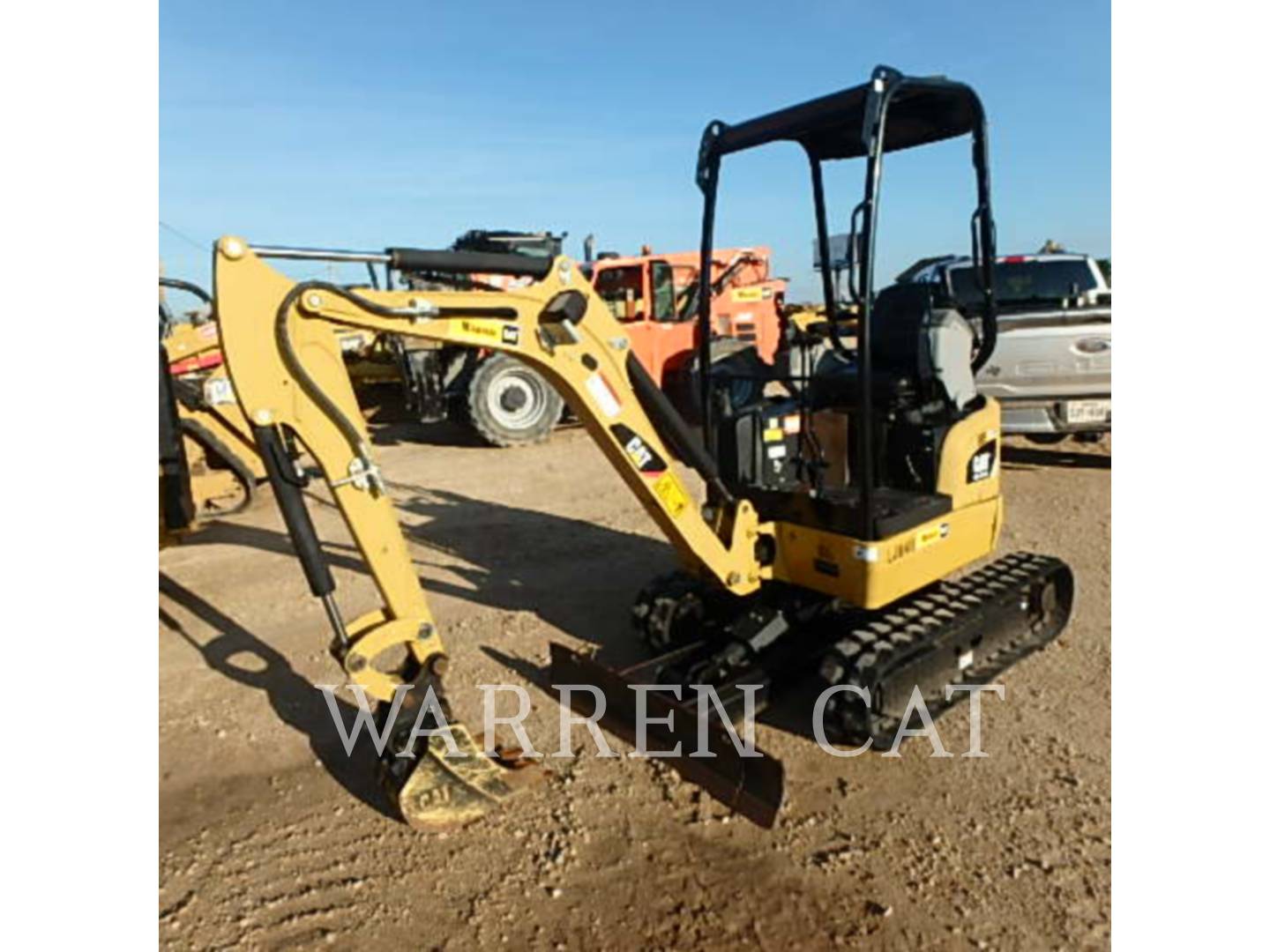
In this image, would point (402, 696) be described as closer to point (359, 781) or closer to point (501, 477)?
point (359, 781)

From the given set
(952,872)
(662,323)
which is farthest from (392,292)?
(662,323)

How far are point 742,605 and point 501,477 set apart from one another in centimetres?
561

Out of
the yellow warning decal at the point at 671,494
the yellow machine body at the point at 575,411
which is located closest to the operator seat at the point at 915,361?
the yellow machine body at the point at 575,411

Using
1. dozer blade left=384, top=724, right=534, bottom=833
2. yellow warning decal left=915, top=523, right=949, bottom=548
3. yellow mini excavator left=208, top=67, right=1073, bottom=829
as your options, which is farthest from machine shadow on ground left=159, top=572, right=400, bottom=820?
yellow warning decal left=915, top=523, right=949, bottom=548

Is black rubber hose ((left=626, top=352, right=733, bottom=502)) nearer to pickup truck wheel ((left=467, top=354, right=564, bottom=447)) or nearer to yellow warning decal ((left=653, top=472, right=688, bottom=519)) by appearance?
yellow warning decal ((left=653, top=472, right=688, bottom=519))

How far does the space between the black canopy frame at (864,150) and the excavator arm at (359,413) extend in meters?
0.83

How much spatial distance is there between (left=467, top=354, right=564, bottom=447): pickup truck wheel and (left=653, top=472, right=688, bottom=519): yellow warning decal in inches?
315

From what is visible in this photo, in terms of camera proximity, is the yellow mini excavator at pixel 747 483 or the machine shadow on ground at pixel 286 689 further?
the machine shadow on ground at pixel 286 689

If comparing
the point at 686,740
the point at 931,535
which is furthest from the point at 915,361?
the point at 686,740

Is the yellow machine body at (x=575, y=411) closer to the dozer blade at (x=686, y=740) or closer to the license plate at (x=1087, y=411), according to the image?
the dozer blade at (x=686, y=740)

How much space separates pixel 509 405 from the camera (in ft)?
38.9

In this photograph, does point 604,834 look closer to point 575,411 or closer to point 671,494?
point 671,494

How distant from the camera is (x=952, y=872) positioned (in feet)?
10.1

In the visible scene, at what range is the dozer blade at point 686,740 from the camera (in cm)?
332
